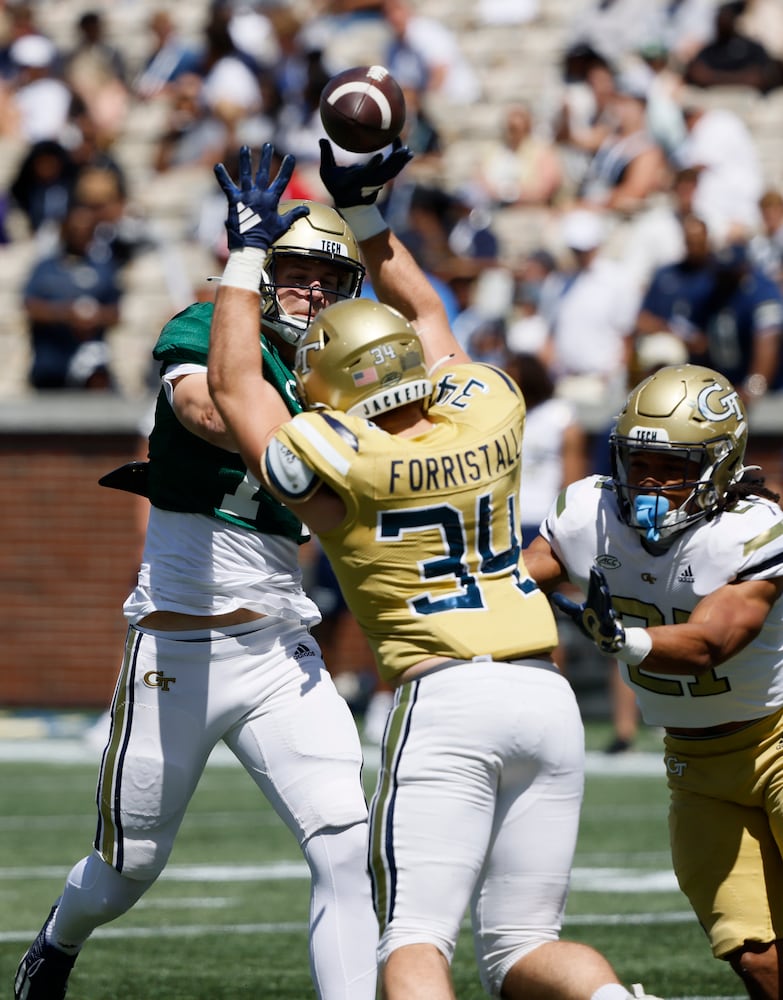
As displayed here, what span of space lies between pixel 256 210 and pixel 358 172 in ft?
1.78

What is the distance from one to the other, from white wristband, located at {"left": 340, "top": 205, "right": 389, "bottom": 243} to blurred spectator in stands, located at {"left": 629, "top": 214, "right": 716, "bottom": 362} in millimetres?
5596

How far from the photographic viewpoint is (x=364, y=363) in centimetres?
373

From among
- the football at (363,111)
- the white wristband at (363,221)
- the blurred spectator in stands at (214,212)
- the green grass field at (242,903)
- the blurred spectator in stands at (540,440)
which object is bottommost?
the green grass field at (242,903)

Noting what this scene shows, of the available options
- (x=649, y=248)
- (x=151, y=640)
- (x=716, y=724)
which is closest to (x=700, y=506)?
(x=716, y=724)

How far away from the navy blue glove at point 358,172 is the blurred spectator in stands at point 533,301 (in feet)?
22.2

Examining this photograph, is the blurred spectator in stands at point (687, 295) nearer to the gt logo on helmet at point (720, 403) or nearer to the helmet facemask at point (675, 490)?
the gt logo on helmet at point (720, 403)

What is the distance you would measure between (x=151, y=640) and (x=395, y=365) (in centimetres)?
104

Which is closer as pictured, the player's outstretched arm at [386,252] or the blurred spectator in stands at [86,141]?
the player's outstretched arm at [386,252]

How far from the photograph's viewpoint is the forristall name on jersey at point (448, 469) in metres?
3.62

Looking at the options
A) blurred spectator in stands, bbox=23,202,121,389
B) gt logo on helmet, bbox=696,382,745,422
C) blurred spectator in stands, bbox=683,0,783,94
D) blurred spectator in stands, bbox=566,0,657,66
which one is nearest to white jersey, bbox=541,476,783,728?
gt logo on helmet, bbox=696,382,745,422

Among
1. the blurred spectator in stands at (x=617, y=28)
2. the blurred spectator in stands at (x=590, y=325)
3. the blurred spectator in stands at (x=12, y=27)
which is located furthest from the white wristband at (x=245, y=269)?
the blurred spectator in stands at (x=12, y=27)

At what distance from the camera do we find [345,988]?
3951 millimetres

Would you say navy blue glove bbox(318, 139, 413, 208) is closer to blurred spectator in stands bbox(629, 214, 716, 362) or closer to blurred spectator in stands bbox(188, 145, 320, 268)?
blurred spectator in stands bbox(629, 214, 716, 362)

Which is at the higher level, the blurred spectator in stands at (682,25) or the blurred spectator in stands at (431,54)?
the blurred spectator in stands at (682,25)
